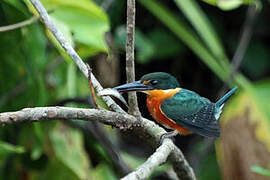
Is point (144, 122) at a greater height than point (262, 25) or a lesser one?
greater

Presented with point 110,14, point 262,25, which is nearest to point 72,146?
point 110,14

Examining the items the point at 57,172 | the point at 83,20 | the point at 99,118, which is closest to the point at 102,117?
the point at 99,118

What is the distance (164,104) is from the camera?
4.04ft

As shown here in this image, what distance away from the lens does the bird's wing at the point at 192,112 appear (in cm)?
117

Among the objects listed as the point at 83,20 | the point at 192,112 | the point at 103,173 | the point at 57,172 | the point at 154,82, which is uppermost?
the point at 83,20

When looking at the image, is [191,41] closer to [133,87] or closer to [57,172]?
[57,172]

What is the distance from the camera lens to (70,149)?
216 cm

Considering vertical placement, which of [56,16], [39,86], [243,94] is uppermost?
[56,16]

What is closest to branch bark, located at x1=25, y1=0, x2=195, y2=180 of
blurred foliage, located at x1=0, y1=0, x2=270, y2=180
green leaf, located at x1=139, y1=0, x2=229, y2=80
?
blurred foliage, located at x1=0, y1=0, x2=270, y2=180

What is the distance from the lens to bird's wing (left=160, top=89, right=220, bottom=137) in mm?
1173

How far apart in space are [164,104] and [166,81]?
66 mm

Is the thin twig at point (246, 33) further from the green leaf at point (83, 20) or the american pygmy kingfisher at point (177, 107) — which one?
the american pygmy kingfisher at point (177, 107)

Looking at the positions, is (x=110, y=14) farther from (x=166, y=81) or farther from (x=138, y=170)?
(x=138, y=170)

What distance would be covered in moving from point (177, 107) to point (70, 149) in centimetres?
100
